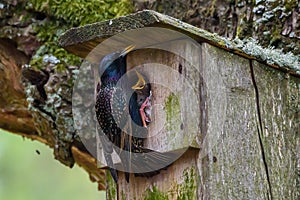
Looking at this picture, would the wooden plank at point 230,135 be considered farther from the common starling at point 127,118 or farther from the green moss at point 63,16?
the green moss at point 63,16

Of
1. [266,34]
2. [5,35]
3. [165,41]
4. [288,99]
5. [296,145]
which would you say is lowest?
[296,145]

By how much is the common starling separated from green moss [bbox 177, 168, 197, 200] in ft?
0.25

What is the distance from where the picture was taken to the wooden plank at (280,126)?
5.74ft

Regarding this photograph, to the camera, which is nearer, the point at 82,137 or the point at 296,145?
the point at 296,145

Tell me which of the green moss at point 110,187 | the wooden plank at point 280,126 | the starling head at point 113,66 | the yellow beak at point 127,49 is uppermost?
the yellow beak at point 127,49

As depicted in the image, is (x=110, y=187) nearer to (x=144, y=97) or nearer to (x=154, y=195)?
(x=154, y=195)

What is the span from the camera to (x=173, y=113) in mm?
1628

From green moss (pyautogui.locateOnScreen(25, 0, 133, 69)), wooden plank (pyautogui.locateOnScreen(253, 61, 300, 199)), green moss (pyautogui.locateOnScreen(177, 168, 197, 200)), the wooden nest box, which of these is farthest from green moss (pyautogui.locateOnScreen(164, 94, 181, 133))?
green moss (pyautogui.locateOnScreen(25, 0, 133, 69))

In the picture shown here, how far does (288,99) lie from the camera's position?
6.08ft

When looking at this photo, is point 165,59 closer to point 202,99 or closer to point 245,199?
point 202,99

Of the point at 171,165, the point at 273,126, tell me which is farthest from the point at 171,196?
the point at 273,126

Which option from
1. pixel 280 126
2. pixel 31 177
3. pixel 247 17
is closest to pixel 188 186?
pixel 280 126

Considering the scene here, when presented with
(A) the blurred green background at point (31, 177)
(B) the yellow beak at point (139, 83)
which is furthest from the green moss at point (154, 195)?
(A) the blurred green background at point (31, 177)

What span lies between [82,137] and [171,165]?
2.54ft
